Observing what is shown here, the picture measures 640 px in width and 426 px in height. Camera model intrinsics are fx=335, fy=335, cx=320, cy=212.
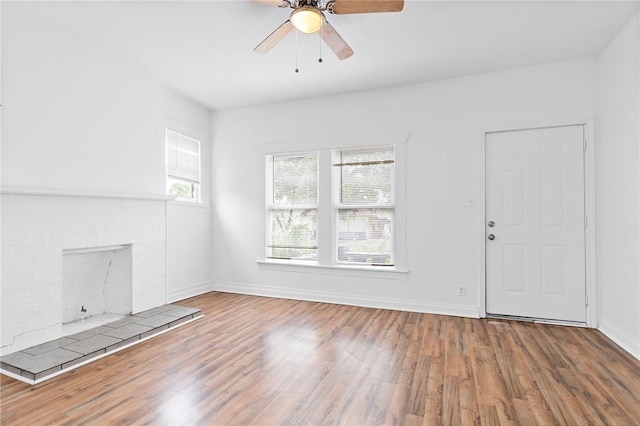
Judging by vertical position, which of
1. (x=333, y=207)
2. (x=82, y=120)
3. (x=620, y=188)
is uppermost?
(x=82, y=120)

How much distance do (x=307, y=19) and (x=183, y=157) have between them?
10.2 ft

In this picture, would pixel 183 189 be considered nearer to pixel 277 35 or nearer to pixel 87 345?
pixel 87 345

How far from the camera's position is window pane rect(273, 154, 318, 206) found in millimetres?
4750

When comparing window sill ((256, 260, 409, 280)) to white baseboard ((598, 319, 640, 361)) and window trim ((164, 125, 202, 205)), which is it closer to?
window trim ((164, 125, 202, 205))

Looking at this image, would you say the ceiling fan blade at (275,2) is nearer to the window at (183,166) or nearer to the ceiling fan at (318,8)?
the ceiling fan at (318,8)

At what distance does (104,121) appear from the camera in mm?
3561

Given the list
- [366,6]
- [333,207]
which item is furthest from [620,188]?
[333,207]

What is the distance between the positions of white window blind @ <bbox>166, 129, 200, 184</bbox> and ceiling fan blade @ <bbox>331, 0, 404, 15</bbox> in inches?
120

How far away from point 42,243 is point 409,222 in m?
3.75

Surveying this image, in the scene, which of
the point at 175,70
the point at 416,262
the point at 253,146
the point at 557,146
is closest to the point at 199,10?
the point at 175,70

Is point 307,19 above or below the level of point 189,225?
above

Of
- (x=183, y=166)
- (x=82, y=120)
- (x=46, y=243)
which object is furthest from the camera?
(x=183, y=166)

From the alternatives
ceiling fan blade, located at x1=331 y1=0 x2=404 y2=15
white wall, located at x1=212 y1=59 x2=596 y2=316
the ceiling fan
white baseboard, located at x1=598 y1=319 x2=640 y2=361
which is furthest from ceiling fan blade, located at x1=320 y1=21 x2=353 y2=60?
white baseboard, located at x1=598 y1=319 x2=640 y2=361

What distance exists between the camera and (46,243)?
297 cm
